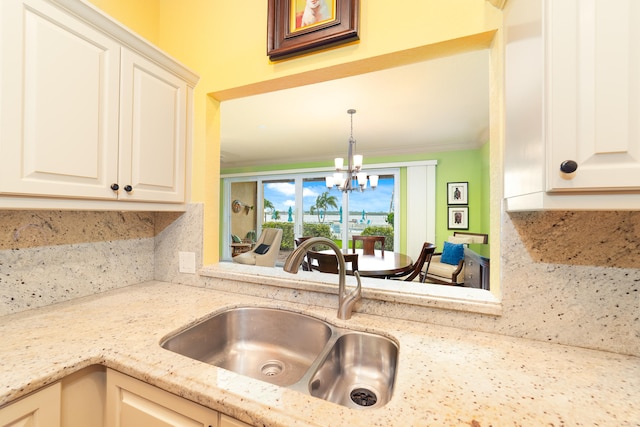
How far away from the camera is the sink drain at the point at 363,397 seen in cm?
82

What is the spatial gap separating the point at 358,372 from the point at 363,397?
0.08m

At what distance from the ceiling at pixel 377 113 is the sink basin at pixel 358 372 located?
2.09m

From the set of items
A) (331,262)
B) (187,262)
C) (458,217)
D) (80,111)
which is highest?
(80,111)

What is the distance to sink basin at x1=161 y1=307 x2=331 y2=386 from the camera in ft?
3.36

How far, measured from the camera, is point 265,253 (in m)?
3.84

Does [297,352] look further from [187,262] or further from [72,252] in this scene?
[72,252]

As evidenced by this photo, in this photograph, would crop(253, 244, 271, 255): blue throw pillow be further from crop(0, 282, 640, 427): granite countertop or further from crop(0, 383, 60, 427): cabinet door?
crop(0, 383, 60, 427): cabinet door

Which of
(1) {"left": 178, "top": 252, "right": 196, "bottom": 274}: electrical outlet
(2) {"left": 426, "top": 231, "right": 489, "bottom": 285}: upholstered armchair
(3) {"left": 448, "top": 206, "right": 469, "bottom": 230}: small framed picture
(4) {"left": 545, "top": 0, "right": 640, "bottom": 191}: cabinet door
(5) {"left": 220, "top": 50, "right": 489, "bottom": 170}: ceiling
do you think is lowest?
(2) {"left": 426, "top": 231, "right": 489, "bottom": 285}: upholstered armchair

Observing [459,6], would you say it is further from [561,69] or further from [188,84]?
[188,84]

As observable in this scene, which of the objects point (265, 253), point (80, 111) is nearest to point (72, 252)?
point (80, 111)

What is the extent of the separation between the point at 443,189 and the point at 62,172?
467 cm

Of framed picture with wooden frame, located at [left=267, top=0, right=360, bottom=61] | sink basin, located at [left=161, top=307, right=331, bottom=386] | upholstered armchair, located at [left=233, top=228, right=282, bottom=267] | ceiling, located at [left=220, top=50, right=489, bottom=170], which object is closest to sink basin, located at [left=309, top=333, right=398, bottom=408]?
sink basin, located at [left=161, top=307, right=331, bottom=386]

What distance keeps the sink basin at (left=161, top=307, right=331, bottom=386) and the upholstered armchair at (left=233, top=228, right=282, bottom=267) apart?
2.59 metres

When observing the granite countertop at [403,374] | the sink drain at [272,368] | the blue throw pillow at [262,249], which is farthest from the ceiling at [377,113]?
the sink drain at [272,368]
